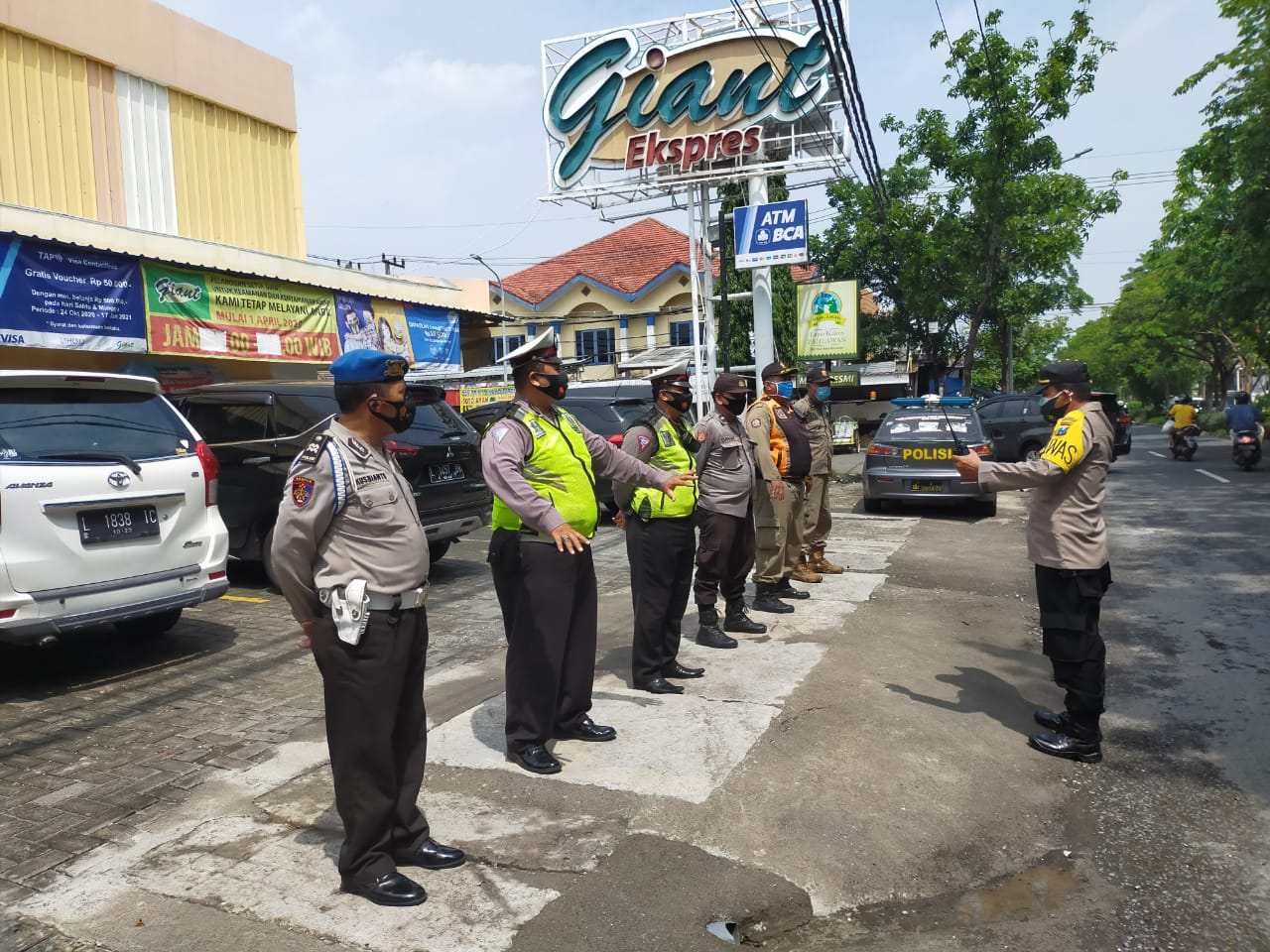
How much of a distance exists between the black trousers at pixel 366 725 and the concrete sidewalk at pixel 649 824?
198mm

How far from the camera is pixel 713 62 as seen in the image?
17.3 metres

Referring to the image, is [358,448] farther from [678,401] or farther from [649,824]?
[678,401]

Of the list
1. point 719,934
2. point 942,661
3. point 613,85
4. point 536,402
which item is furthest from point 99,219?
point 719,934

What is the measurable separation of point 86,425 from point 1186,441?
75.9 ft

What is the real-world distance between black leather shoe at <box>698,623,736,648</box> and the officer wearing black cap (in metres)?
1.07

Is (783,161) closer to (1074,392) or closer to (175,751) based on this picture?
(1074,392)

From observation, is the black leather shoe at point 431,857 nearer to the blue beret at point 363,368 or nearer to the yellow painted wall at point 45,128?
the blue beret at point 363,368

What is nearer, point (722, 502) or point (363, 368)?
point (363, 368)

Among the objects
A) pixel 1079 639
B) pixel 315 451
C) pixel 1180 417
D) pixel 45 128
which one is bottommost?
pixel 1079 639

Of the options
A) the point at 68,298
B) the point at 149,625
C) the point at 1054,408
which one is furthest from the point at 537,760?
the point at 68,298

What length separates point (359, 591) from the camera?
9.77 feet

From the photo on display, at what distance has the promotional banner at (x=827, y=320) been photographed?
20375mm

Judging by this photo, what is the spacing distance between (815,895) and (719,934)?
1.37 ft

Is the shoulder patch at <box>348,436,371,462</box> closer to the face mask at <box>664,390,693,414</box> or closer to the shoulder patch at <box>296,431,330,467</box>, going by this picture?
the shoulder patch at <box>296,431,330,467</box>
